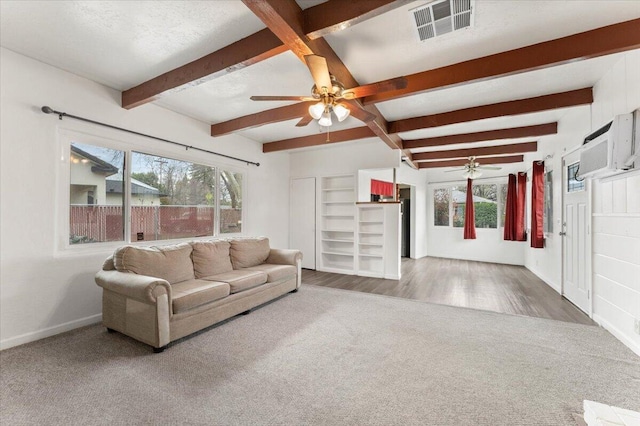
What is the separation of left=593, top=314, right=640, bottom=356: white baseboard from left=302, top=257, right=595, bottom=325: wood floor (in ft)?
0.35

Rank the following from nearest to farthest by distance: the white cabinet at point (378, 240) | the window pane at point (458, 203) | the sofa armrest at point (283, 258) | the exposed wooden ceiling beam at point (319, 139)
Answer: the sofa armrest at point (283, 258) → the exposed wooden ceiling beam at point (319, 139) → the white cabinet at point (378, 240) → the window pane at point (458, 203)

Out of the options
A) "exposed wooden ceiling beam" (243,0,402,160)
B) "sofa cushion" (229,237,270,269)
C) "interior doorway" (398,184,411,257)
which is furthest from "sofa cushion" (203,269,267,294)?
"interior doorway" (398,184,411,257)

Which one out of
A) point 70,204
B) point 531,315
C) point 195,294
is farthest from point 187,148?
point 531,315

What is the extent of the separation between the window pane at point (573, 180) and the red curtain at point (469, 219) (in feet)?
11.2

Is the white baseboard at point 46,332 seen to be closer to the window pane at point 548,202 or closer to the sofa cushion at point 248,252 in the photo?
the sofa cushion at point 248,252

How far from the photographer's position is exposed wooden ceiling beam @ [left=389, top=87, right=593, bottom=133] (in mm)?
3336

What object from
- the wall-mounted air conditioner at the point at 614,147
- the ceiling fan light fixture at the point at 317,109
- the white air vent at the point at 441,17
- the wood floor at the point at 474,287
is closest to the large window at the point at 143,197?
the wood floor at the point at 474,287

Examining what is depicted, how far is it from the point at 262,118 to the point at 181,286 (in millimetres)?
2475

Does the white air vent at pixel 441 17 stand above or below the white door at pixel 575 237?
above

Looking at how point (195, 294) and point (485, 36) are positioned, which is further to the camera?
point (195, 294)

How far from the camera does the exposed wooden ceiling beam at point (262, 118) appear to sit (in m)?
3.64

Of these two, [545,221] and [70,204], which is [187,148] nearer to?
[70,204]

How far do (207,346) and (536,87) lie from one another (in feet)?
14.9

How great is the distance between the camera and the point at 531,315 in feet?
11.4
